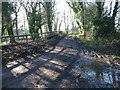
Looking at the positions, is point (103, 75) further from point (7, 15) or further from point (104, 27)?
point (7, 15)

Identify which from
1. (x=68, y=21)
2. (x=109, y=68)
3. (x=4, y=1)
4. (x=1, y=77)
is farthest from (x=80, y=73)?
(x=68, y=21)

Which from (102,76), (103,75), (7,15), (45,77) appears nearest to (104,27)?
(7,15)

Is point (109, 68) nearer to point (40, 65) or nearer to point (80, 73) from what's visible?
point (80, 73)

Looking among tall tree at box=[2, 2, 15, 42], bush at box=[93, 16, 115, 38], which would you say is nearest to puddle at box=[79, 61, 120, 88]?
tall tree at box=[2, 2, 15, 42]

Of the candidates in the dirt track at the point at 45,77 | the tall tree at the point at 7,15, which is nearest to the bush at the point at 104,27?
the tall tree at the point at 7,15

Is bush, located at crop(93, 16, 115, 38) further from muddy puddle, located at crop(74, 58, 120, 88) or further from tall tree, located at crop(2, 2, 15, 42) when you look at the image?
muddy puddle, located at crop(74, 58, 120, 88)

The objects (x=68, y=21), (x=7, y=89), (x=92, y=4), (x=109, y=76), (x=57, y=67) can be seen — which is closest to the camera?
(x=7, y=89)

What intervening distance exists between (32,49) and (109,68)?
8495 millimetres

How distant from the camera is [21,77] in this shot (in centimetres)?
992

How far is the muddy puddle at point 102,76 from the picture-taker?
8898mm

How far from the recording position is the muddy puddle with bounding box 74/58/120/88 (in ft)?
29.2

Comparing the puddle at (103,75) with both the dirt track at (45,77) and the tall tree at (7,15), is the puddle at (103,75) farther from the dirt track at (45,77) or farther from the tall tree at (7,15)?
the tall tree at (7,15)

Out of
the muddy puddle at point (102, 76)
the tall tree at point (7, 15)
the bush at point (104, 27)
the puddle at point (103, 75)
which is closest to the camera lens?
the muddy puddle at point (102, 76)

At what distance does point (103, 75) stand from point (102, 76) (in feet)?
0.75
